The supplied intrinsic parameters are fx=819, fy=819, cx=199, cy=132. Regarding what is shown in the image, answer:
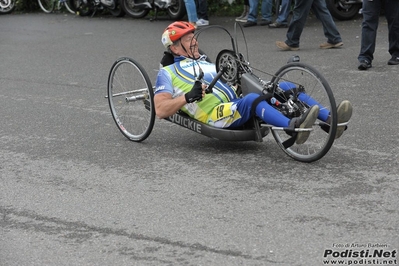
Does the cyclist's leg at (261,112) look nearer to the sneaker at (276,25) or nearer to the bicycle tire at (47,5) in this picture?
the sneaker at (276,25)

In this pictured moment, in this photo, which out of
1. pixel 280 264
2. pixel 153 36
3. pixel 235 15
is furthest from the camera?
pixel 235 15

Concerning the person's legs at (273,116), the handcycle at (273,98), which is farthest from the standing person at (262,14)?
the person's legs at (273,116)

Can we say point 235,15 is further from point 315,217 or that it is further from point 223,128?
point 315,217

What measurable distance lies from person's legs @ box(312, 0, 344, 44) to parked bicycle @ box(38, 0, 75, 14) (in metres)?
8.39

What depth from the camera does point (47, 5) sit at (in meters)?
19.3

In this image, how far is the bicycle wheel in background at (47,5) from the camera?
18969 mm

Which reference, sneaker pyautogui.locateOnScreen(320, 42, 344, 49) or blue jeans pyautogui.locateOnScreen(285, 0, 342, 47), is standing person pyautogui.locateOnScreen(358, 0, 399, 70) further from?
sneaker pyautogui.locateOnScreen(320, 42, 344, 49)

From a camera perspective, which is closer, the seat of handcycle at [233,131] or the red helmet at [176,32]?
the seat of handcycle at [233,131]

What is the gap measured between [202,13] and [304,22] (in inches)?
164

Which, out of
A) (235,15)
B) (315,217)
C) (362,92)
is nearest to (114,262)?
(315,217)

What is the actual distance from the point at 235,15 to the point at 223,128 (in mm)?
9715

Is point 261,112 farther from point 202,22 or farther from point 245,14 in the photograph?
point 245,14

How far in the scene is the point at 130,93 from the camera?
735 cm

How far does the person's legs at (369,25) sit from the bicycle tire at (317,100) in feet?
11.3
